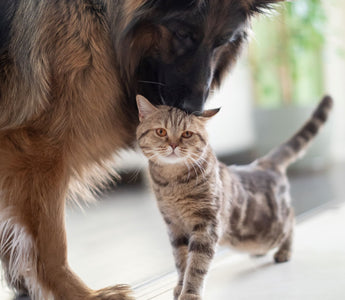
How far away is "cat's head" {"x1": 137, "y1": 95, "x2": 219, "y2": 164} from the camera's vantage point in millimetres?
1542

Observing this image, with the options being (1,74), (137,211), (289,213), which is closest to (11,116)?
(1,74)

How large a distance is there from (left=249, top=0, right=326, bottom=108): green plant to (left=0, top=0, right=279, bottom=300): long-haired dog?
2.73 meters

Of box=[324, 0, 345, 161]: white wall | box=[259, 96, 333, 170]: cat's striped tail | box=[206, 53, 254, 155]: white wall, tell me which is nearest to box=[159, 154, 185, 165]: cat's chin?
box=[259, 96, 333, 170]: cat's striped tail

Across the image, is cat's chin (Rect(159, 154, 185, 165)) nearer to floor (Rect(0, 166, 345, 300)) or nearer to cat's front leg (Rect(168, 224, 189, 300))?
cat's front leg (Rect(168, 224, 189, 300))

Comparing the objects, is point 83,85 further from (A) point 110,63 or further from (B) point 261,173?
(B) point 261,173

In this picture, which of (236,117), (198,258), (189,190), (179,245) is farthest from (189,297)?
(236,117)

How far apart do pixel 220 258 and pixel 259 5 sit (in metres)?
1.00

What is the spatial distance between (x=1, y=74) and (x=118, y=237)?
132 cm

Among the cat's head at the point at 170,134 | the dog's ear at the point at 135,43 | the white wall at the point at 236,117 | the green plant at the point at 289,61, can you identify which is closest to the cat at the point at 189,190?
the cat's head at the point at 170,134

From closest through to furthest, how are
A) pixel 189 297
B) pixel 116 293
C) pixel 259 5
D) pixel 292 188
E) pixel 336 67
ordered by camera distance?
pixel 189 297 < pixel 116 293 < pixel 259 5 < pixel 292 188 < pixel 336 67

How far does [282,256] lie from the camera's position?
1.93 m

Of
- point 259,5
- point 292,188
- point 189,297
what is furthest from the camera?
point 292,188

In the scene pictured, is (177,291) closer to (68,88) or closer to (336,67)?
(68,88)

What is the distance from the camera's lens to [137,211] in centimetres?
321
